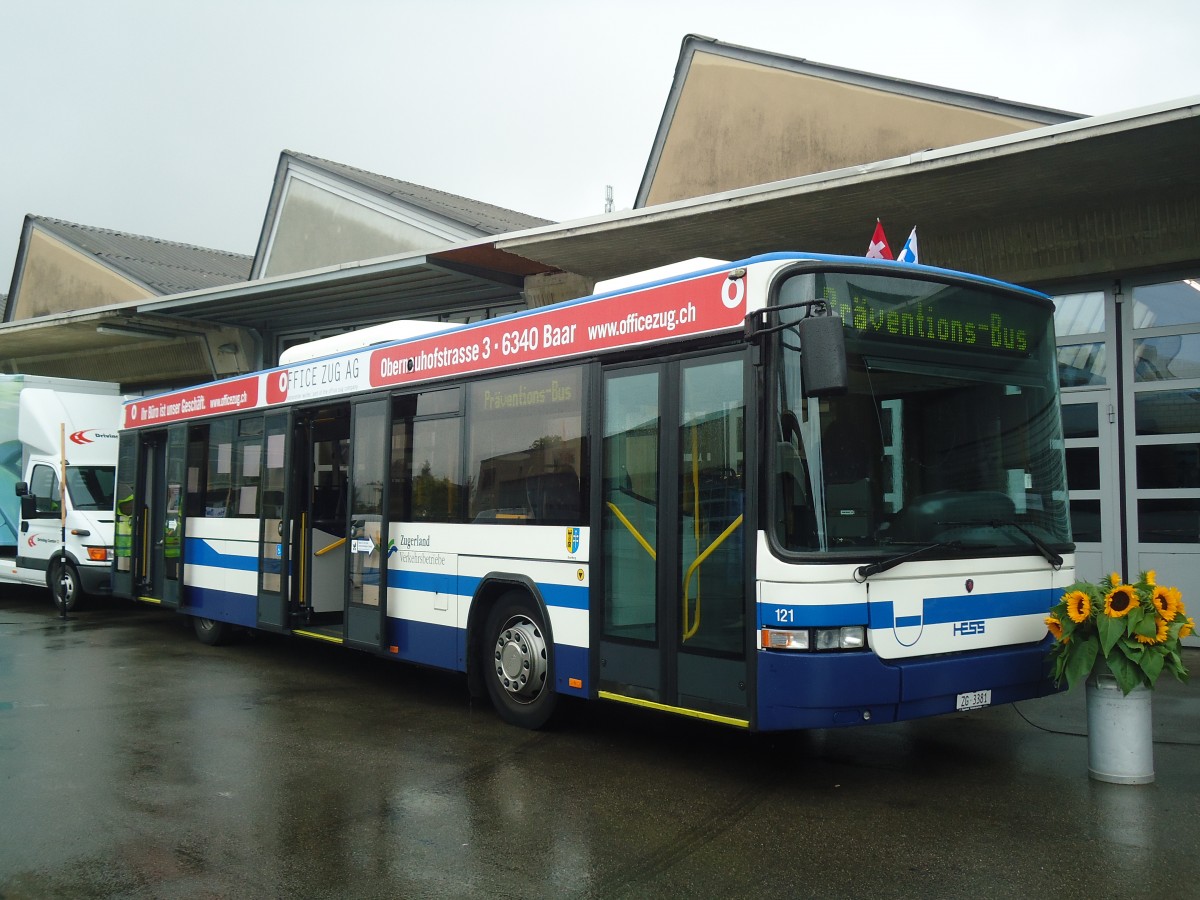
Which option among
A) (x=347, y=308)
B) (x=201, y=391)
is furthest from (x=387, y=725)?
(x=347, y=308)

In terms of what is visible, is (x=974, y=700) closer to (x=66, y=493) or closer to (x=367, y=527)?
(x=367, y=527)

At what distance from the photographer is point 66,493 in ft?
54.0

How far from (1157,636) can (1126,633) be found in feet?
0.53

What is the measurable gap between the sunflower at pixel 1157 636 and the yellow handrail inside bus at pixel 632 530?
2787mm

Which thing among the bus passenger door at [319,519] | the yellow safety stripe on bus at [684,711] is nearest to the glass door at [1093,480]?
the yellow safety stripe on bus at [684,711]

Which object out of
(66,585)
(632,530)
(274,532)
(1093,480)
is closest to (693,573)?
(632,530)

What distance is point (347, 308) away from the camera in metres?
20.7

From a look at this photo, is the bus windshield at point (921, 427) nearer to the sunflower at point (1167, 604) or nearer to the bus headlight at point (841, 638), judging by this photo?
the bus headlight at point (841, 638)

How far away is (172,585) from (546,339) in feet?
25.6

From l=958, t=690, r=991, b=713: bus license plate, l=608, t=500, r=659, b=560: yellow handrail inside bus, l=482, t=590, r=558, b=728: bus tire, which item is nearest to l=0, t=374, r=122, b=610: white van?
l=482, t=590, r=558, b=728: bus tire

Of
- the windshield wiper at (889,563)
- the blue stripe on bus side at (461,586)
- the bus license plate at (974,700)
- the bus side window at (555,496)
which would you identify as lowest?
the bus license plate at (974,700)

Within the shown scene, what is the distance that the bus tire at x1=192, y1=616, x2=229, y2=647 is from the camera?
1294cm

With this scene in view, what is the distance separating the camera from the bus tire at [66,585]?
1617 centimetres

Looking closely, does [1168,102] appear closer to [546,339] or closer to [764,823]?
[546,339]
